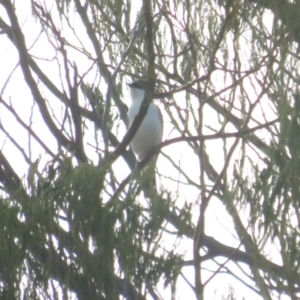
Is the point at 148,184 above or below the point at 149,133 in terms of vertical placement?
below

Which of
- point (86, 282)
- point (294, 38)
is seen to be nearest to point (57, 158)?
point (86, 282)

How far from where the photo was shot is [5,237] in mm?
2729

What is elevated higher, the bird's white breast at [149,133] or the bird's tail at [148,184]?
the bird's white breast at [149,133]

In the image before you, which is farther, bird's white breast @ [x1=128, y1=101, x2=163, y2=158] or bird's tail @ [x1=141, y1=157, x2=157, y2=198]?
bird's white breast @ [x1=128, y1=101, x2=163, y2=158]

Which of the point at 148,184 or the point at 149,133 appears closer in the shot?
the point at 148,184

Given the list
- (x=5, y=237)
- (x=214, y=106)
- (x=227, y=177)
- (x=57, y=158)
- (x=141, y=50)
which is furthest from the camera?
(x=214, y=106)

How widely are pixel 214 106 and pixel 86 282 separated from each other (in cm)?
154

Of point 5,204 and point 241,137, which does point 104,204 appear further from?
point 241,137

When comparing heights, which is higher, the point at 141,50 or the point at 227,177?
the point at 141,50

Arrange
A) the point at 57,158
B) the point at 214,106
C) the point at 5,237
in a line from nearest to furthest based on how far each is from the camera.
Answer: the point at 5,237, the point at 57,158, the point at 214,106

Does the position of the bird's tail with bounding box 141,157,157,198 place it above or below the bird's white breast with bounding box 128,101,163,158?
below

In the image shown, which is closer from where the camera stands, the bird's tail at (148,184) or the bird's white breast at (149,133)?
the bird's tail at (148,184)

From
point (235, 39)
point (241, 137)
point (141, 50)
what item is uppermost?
point (141, 50)

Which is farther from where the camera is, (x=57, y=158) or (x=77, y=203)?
(x=57, y=158)
